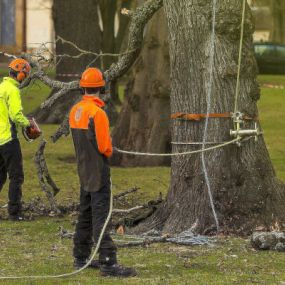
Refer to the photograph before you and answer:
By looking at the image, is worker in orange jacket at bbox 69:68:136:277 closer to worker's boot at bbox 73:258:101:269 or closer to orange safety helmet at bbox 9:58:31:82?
worker's boot at bbox 73:258:101:269

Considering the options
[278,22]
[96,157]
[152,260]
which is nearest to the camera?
[96,157]

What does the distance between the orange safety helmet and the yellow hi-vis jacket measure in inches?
3.6

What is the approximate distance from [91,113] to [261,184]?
9.61ft

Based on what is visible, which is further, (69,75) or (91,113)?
(69,75)

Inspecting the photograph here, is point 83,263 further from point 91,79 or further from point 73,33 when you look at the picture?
point 73,33

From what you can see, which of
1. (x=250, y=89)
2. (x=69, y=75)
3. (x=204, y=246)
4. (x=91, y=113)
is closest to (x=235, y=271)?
(x=204, y=246)

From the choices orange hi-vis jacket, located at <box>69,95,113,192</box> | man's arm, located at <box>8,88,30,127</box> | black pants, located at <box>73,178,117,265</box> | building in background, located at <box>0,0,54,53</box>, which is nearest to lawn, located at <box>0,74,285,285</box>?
black pants, located at <box>73,178,117,265</box>

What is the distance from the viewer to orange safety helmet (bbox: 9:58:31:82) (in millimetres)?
11914

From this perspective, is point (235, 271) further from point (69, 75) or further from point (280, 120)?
point (280, 120)

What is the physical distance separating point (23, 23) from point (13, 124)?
40140 mm

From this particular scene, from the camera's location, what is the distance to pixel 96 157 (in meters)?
8.50

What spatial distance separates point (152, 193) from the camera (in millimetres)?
14891

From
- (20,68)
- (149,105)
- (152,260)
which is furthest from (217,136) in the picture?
(149,105)

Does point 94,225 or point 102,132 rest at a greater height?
point 102,132
